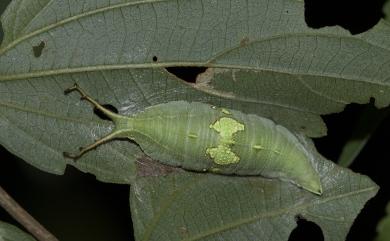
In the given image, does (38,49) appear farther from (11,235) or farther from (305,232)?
(305,232)

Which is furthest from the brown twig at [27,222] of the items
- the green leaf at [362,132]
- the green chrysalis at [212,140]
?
the green leaf at [362,132]

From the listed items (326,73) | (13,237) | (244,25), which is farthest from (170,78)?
(13,237)

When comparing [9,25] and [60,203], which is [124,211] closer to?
[60,203]

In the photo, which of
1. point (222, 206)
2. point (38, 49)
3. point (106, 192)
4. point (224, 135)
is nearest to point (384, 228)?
point (222, 206)

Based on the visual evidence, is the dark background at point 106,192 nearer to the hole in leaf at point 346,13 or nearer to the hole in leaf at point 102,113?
the hole in leaf at point 346,13

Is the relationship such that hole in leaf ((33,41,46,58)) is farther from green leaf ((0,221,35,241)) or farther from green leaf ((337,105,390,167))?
green leaf ((337,105,390,167))
